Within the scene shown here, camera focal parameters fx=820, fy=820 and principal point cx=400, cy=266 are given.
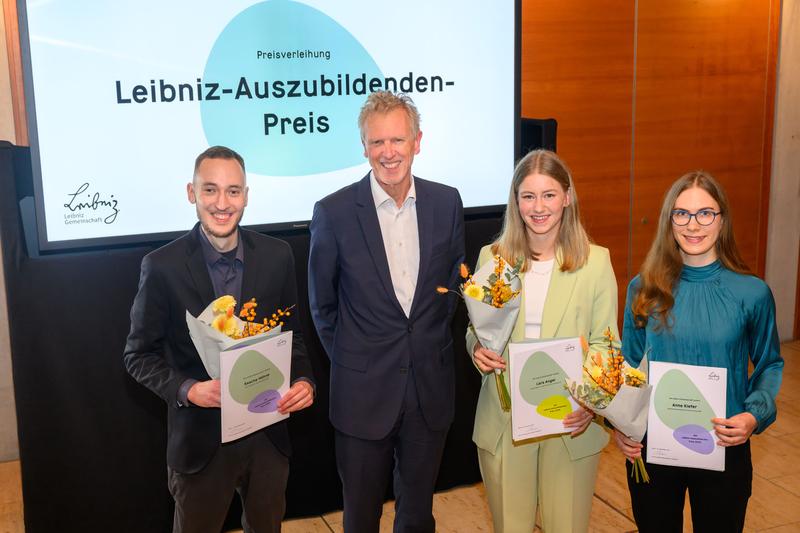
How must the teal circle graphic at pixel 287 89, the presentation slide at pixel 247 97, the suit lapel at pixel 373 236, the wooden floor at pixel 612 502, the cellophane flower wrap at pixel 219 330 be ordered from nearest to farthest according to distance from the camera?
the cellophane flower wrap at pixel 219 330 < the suit lapel at pixel 373 236 < the presentation slide at pixel 247 97 < the teal circle graphic at pixel 287 89 < the wooden floor at pixel 612 502

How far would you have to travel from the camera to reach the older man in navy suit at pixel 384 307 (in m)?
2.65

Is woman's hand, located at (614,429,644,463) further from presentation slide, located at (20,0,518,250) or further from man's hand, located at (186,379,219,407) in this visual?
presentation slide, located at (20,0,518,250)

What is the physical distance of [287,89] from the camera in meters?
3.52

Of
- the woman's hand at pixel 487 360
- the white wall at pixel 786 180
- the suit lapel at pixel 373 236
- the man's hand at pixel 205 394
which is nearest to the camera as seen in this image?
the man's hand at pixel 205 394

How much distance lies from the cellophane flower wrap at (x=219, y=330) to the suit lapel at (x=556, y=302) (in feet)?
2.76

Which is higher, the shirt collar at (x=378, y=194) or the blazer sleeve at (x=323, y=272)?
the shirt collar at (x=378, y=194)

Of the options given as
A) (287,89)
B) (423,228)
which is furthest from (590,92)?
(423,228)

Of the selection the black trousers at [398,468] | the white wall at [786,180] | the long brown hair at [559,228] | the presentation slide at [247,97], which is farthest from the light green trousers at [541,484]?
the white wall at [786,180]

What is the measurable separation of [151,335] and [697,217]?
1.61 m

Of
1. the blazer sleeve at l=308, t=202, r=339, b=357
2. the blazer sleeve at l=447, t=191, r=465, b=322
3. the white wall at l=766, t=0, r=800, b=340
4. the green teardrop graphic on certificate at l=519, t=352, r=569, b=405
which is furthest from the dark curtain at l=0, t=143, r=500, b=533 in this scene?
the white wall at l=766, t=0, r=800, b=340

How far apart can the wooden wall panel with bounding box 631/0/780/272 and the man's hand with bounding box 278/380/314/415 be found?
12.3 feet

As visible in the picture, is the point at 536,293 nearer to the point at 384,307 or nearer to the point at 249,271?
the point at 384,307

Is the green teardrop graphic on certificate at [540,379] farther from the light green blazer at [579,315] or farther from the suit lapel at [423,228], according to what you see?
the suit lapel at [423,228]

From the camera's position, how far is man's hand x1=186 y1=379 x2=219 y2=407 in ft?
7.41
